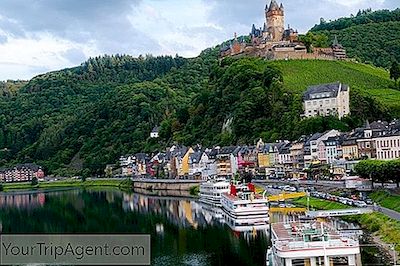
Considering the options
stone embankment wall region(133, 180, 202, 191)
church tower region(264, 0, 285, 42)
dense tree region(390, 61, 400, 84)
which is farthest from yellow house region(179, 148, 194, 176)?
dense tree region(390, 61, 400, 84)

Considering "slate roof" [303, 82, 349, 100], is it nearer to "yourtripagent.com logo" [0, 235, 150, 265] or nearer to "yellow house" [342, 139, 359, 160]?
"yellow house" [342, 139, 359, 160]

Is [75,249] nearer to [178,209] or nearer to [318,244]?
[318,244]

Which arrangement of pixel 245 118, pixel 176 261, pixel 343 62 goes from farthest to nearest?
1. pixel 343 62
2. pixel 245 118
3. pixel 176 261

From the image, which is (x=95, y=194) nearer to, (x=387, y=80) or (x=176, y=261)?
(x=387, y=80)

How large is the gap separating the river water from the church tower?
50863 mm

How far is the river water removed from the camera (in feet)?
139

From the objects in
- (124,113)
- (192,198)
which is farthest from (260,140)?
(124,113)

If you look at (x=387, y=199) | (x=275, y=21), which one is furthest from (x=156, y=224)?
(x=275, y=21)

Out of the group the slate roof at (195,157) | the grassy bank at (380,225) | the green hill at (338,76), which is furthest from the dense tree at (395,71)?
the grassy bank at (380,225)

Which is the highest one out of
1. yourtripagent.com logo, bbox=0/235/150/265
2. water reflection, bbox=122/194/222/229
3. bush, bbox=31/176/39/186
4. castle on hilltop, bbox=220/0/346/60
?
castle on hilltop, bbox=220/0/346/60

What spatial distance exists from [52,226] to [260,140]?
4105 cm

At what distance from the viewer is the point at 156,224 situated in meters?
62.6

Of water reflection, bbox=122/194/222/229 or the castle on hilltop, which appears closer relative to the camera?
water reflection, bbox=122/194/222/229

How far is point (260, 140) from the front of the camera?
10006 cm
